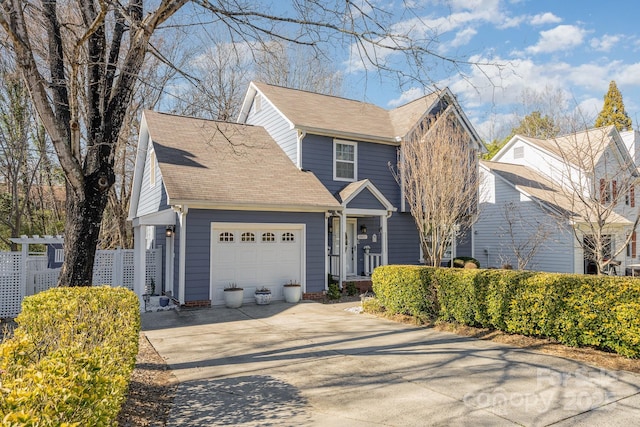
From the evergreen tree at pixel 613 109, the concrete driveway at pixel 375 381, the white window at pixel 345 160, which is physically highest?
the evergreen tree at pixel 613 109

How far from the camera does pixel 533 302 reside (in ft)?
24.9

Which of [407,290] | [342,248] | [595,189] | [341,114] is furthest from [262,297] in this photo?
[595,189]

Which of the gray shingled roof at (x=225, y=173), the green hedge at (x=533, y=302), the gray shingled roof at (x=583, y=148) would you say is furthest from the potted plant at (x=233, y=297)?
the gray shingled roof at (x=583, y=148)

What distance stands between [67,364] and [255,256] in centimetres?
952

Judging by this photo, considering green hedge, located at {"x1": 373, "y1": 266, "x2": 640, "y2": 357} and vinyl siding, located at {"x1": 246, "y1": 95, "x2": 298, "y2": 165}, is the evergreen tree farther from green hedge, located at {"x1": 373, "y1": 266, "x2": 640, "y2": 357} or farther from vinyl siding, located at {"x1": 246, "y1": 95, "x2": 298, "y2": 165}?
green hedge, located at {"x1": 373, "y1": 266, "x2": 640, "y2": 357}

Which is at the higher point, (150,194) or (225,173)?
(225,173)

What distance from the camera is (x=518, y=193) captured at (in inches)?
729

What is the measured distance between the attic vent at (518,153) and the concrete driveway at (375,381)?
17148 mm

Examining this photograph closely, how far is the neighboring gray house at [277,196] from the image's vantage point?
1143 cm

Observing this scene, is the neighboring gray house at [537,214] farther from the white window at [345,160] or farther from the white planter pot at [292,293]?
the white planter pot at [292,293]

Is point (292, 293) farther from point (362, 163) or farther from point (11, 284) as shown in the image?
point (11, 284)

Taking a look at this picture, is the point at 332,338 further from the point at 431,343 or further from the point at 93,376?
the point at 93,376

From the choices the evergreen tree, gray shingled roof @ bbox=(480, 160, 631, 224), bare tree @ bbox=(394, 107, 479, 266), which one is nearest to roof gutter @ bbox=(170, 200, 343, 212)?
bare tree @ bbox=(394, 107, 479, 266)

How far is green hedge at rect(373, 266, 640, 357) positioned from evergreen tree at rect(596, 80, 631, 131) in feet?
96.8
